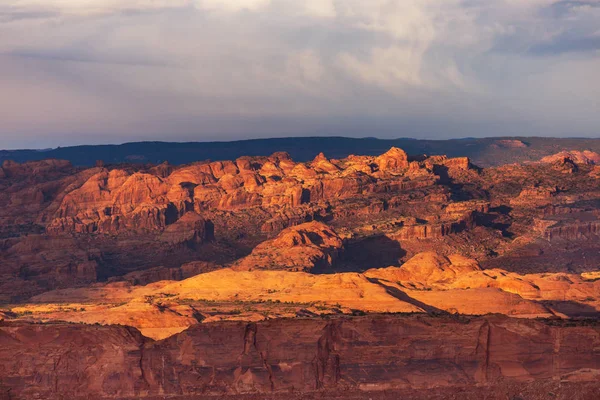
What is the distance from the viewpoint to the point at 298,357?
39938 millimetres

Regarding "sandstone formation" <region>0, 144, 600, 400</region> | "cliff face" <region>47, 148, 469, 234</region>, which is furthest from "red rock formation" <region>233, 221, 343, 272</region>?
"cliff face" <region>47, 148, 469, 234</region>

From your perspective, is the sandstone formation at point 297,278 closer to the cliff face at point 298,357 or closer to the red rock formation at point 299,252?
the cliff face at point 298,357

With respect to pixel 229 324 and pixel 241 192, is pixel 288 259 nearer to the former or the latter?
pixel 241 192

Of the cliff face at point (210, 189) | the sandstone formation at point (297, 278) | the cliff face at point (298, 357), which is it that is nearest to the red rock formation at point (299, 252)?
the sandstone formation at point (297, 278)

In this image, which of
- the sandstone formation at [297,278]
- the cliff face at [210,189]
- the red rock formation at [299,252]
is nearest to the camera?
the sandstone formation at [297,278]

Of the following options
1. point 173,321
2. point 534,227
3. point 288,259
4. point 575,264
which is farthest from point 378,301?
point 534,227

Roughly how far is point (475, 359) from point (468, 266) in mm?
49887

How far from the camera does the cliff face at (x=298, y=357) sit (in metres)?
39.6

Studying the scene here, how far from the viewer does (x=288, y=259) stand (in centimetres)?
11006

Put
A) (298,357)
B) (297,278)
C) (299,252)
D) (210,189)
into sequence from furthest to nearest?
(210,189) < (299,252) < (297,278) < (298,357)

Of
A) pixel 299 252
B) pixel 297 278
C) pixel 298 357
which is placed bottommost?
pixel 299 252

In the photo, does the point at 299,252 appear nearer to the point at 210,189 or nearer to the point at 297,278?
the point at 297,278

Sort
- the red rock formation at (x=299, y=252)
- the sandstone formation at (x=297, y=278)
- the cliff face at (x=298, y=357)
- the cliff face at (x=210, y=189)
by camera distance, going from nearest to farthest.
Answer: the cliff face at (x=298, y=357), the sandstone formation at (x=297, y=278), the red rock formation at (x=299, y=252), the cliff face at (x=210, y=189)

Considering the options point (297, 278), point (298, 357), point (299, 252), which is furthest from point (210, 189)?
point (298, 357)
